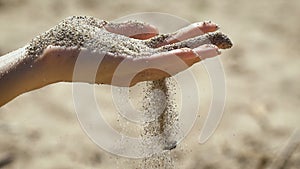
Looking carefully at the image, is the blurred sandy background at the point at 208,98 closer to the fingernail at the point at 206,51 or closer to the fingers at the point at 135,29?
the fingers at the point at 135,29

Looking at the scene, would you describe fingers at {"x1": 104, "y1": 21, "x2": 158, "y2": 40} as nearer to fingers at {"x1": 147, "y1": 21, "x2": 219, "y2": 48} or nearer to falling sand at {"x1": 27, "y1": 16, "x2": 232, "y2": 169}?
falling sand at {"x1": 27, "y1": 16, "x2": 232, "y2": 169}

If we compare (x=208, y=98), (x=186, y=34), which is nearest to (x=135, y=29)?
(x=186, y=34)

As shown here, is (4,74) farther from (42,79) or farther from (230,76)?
(230,76)

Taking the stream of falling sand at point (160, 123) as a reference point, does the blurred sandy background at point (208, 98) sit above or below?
above

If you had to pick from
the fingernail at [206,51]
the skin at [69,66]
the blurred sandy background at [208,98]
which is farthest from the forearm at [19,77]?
the blurred sandy background at [208,98]

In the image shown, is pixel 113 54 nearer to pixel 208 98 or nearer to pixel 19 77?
pixel 19 77

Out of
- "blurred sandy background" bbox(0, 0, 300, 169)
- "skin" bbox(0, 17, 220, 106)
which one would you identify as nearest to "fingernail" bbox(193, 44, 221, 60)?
"skin" bbox(0, 17, 220, 106)

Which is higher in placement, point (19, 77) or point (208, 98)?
point (208, 98)
